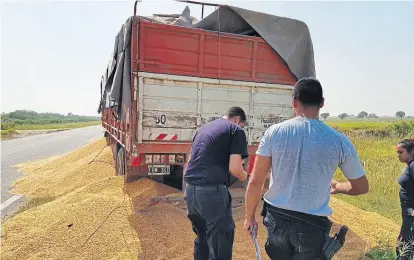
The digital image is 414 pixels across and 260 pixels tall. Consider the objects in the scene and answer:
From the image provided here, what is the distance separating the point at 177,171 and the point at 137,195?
98 centimetres

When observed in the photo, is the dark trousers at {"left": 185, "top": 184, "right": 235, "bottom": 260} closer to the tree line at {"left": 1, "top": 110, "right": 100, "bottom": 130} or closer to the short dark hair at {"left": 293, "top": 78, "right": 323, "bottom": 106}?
the short dark hair at {"left": 293, "top": 78, "right": 323, "bottom": 106}

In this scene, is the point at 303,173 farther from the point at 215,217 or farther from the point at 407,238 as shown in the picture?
the point at 407,238

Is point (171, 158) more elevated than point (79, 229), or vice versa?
point (171, 158)

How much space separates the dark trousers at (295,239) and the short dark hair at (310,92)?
0.80m

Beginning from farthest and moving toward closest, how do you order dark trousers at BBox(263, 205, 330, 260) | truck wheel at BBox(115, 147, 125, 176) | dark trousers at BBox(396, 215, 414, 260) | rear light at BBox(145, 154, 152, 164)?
truck wheel at BBox(115, 147, 125, 176), rear light at BBox(145, 154, 152, 164), dark trousers at BBox(396, 215, 414, 260), dark trousers at BBox(263, 205, 330, 260)

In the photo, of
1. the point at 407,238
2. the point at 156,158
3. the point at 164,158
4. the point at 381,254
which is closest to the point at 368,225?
the point at 381,254

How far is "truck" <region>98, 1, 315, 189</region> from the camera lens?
4.86m

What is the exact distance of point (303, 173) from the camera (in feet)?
7.12

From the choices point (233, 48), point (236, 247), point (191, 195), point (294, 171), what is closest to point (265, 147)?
point (294, 171)

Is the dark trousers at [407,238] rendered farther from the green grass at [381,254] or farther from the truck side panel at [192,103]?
the truck side panel at [192,103]

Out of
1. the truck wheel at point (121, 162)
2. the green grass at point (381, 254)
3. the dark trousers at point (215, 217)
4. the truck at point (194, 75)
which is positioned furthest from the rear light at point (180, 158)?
the green grass at point (381, 254)

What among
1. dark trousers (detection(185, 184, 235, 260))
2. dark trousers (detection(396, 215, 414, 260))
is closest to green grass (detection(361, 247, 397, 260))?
dark trousers (detection(396, 215, 414, 260))

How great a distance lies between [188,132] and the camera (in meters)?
Answer: 5.20

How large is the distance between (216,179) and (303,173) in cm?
103
